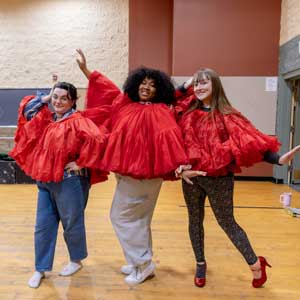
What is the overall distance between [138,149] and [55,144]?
1.55ft

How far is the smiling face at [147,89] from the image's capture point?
173 cm

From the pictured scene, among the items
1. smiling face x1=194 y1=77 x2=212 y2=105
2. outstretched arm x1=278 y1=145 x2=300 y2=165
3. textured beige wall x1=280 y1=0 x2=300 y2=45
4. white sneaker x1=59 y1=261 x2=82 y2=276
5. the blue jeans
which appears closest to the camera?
outstretched arm x1=278 y1=145 x2=300 y2=165

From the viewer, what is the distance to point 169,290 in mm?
1827

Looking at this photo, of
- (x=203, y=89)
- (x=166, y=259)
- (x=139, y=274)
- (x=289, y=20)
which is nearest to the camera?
(x=203, y=89)

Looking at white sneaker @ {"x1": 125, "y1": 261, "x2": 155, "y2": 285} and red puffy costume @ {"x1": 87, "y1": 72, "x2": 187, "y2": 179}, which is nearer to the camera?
red puffy costume @ {"x1": 87, "y1": 72, "x2": 187, "y2": 179}

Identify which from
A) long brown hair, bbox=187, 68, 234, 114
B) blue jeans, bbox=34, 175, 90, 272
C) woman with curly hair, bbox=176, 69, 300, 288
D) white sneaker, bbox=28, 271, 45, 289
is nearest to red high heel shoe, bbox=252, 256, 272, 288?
woman with curly hair, bbox=176, 69, 300, 288

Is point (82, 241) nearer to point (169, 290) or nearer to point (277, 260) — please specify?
point (169, 290)

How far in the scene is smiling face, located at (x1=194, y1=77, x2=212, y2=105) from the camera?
66.6 inches

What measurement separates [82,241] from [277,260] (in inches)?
54.5

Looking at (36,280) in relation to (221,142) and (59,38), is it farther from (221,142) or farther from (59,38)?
(59,38)

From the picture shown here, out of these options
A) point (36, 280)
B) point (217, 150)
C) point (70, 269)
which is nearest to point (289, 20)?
point (217, 150)

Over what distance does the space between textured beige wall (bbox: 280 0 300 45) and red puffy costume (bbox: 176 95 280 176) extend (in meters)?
3.58

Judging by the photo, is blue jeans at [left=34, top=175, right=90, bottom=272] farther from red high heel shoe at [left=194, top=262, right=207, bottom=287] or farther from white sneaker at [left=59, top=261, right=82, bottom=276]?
red high heel shoe at [left=194, top=262, right=207, bottom=287]

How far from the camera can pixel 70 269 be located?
2014 millimetres
